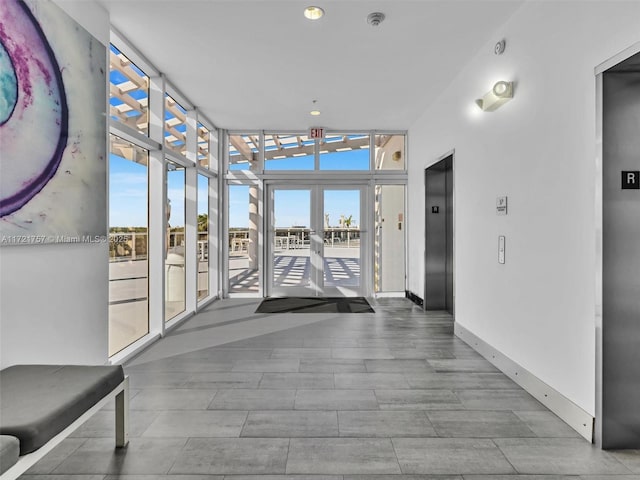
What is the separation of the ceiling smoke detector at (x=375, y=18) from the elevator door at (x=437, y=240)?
2.75 m

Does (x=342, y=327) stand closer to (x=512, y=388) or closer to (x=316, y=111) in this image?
(x=512, y=388)

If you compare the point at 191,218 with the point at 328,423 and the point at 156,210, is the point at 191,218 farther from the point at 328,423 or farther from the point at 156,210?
the point at 328,423

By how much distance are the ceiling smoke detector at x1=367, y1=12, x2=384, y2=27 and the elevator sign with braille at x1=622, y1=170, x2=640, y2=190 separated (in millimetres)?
2146

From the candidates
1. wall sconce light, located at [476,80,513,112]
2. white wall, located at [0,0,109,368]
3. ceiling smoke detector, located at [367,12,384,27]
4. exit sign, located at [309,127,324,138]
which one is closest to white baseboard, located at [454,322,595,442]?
wall sconce light, located at [476,80,513,112]

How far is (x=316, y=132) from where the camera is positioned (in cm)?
647

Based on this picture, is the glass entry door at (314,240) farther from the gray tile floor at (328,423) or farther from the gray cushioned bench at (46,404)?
the gray cushioned bench at (46,404)

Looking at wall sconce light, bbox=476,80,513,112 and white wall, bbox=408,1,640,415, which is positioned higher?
wall sconce light, bbox=476,80,513,112

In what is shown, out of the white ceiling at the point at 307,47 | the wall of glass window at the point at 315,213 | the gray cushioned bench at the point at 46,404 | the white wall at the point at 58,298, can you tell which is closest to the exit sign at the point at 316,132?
the wall of glass window at the point at 315,213

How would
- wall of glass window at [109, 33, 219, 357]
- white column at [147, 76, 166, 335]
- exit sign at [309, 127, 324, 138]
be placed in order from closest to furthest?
1. wall of glass window at [109, 33, 219, 357]
2. white column at [147, 76, 166, 335]
3. exit sign at [309, 127, 324, 138]

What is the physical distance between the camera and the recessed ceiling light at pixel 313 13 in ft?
9.98

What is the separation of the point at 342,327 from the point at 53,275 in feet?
10.3

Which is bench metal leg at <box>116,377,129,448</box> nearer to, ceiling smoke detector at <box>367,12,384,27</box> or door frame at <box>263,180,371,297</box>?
ceiling smoke detector at <box>367,12,384,27</box>

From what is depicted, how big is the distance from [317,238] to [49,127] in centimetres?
483

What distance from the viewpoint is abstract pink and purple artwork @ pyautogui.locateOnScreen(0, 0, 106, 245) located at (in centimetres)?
209
